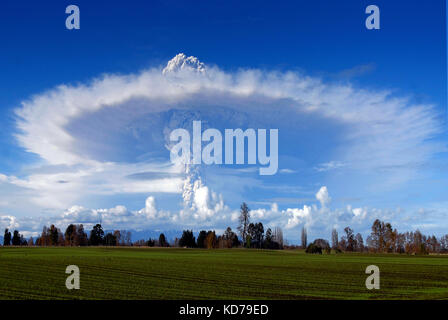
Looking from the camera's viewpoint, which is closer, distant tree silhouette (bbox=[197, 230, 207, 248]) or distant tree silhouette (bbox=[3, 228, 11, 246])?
distant tree silhouette (bbox=[197, 230, 207, 248])

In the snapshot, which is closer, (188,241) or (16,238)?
(188,241)

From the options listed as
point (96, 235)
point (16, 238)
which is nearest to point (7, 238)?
point (16, 238)

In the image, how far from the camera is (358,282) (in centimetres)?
3900

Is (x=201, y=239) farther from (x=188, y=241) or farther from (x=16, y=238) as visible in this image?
(x=16, y=238)

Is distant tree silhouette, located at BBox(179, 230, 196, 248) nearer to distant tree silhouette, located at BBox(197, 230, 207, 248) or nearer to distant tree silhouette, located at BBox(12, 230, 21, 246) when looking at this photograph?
distant tree silhouette, located at BBox(197, 230, 207, 248)

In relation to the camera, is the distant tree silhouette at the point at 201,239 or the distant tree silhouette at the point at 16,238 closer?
the distant tree silhouette at the point at 201,239

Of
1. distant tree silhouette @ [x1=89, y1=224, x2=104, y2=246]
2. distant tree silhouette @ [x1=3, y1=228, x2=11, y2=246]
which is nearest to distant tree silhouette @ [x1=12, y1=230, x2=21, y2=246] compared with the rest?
distant tree silhouette @ [x1=3, y1=228, x2=11, y2=246]

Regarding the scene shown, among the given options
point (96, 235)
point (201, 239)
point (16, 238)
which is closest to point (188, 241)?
point (201, 239)

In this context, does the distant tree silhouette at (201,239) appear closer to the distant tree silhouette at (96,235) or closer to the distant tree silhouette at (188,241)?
the distant tree silhouette at (188,241)

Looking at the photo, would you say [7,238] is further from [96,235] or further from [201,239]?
[201,239]

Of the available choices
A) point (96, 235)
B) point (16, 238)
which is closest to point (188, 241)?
point (96, 235)

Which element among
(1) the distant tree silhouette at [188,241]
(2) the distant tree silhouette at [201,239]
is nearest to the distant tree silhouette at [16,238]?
(1) the distant tree silhouette at [188,241]

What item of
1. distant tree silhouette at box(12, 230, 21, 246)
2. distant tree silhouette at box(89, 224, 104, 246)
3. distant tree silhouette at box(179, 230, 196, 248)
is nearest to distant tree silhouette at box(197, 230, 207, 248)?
distant tree silhouette at box(179, 230, 196, 248)

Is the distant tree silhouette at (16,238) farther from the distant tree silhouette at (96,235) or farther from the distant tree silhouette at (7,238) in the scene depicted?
the distant tree silhouette at (96,235)
